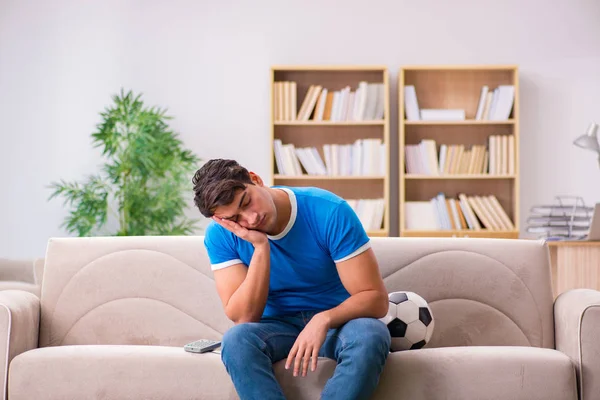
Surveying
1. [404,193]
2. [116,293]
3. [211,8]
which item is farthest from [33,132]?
[116,293]

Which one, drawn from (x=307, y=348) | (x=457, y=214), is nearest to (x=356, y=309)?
(x=307, y=348)

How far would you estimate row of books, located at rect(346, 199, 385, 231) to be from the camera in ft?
17.2

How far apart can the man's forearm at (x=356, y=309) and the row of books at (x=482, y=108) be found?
10.6 feet

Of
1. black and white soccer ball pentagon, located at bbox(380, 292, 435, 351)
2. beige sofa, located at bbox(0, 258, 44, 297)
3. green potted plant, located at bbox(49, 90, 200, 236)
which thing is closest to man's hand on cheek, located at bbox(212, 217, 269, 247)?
black and white soccer ball pentagon, located at bbox(380, 292, 435, 351)

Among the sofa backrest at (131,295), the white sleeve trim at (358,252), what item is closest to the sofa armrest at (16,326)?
the sofa backrest at (131,295)

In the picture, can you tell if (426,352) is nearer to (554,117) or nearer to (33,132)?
(554,117)

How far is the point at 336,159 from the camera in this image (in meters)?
5.29

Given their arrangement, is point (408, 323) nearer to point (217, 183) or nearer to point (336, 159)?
point (217, 183)

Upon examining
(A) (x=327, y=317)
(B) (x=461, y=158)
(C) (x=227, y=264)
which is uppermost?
(B) (x=461, y=158)

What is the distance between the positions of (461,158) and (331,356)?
131 inches

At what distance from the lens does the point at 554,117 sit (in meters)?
5.43

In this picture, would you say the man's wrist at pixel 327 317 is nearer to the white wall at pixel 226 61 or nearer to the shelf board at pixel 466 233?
the shelf board at pixel 466 233

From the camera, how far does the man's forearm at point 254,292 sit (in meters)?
2.22

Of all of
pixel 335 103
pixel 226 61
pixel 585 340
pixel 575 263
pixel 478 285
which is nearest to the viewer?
pixel 585 340
